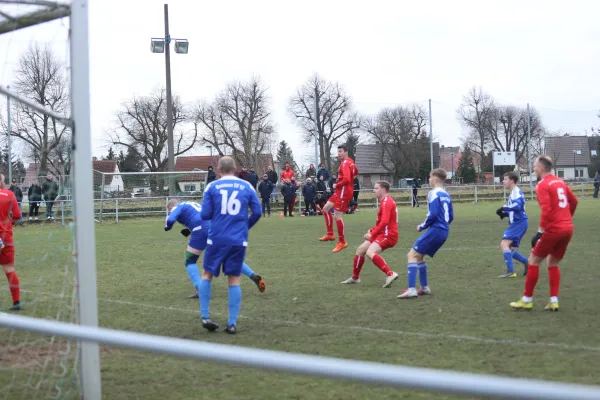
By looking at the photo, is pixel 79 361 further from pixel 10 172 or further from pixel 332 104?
pixel 332 104

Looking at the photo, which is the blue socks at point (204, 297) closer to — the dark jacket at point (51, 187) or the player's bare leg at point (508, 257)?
the dark jacket at point (51, 187)

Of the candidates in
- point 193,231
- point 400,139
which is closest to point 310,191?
point 193,231

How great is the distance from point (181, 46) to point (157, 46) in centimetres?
105

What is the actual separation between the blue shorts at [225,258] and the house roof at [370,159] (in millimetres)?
67490

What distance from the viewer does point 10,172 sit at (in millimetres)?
12305

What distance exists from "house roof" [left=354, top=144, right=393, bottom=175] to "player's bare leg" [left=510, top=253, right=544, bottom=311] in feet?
218

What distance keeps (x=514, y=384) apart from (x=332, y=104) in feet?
213

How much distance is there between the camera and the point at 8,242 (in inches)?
336

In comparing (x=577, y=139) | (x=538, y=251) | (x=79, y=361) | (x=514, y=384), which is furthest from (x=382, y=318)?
(x=577, y=139)

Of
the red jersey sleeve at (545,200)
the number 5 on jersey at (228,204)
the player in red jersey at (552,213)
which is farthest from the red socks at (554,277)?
the number 5 on jersey at (228,204)

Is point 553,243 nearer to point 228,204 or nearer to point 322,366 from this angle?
point 228,204

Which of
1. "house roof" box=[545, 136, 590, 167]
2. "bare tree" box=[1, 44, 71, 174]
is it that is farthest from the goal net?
"house roof" box=[545, 136, 590, 167]

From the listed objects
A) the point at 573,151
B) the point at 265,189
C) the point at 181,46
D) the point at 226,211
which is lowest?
the point at 226,211

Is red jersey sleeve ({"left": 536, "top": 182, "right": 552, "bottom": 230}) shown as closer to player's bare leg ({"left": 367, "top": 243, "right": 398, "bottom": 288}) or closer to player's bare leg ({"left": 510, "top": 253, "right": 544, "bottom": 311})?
player's bare leg ({"left": 510, "top": 253, "right": 544, "bottom": 311})
